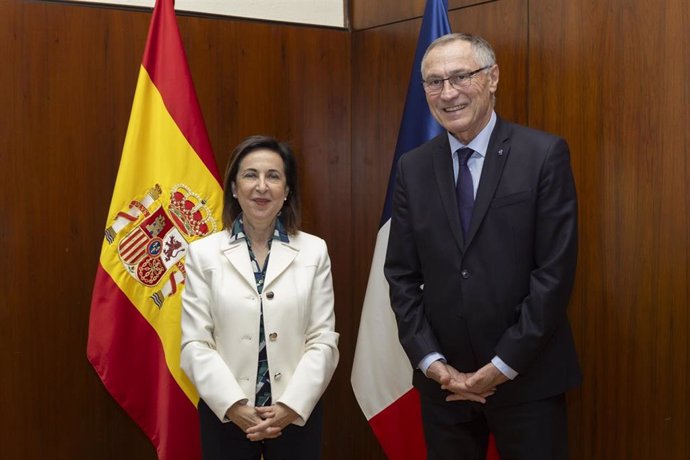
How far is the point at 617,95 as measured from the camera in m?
2.55

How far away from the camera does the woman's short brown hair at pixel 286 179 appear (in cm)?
241

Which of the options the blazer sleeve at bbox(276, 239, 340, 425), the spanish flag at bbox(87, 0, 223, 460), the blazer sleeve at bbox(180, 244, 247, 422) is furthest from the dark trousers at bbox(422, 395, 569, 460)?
the spanish flag at bbox(87, 0, 223, 460)

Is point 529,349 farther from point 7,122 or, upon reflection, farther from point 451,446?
point 7,122

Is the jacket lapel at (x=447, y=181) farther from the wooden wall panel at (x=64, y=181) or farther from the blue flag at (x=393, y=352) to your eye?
the wooden wall panel at (x=64, y=181)

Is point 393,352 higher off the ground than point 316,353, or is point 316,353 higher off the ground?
point 316,353

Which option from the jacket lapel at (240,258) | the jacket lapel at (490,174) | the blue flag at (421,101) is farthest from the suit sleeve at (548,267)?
the blue flag at (421,101)

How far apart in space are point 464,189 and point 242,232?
0.68 metres

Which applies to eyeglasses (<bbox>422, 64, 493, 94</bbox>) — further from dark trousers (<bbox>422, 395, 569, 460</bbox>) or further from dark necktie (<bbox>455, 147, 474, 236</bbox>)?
dark trousers (<bbox>422, 395, 569, 460</bbox>)

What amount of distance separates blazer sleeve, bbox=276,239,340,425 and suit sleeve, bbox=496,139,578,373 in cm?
52

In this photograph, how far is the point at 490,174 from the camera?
2174mm

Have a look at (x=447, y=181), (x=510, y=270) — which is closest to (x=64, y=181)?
(x=447, y=181)

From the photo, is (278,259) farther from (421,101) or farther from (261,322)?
(421,101)

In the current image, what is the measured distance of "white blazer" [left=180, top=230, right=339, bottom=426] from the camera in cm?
225

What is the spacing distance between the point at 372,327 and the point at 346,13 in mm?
1508
